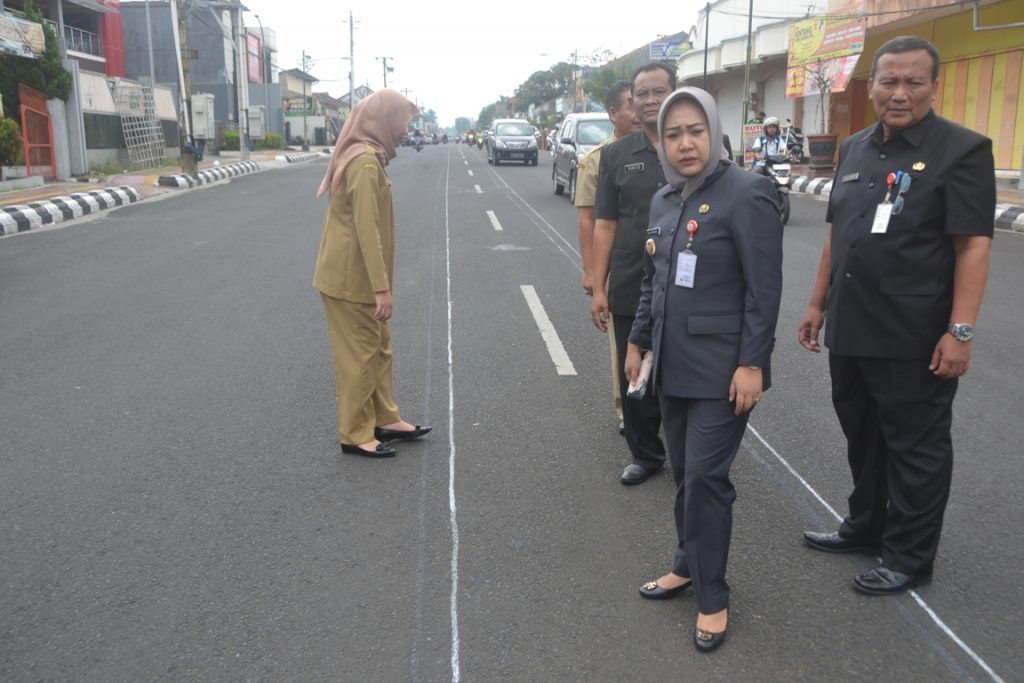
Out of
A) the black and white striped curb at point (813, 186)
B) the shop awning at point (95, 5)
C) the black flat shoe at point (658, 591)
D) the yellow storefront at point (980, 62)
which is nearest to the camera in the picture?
the black flat shoe at point (658, 591)

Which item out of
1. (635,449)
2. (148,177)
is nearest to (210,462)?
(635,449)

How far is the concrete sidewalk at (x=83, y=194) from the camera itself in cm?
1574

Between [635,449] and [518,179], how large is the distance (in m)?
22.8

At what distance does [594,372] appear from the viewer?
6562 mm

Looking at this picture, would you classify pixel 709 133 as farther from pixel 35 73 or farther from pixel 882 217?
pixel 35 73

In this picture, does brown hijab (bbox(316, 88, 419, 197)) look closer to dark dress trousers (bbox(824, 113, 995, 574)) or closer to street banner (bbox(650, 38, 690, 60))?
dark dress trousers (bbox(824, 113, 995, 574))

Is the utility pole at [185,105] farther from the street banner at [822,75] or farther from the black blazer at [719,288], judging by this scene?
the black blazer at [719,288]

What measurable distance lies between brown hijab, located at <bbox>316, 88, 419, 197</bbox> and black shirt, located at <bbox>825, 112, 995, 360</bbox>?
2.19 m

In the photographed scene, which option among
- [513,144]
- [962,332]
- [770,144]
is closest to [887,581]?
[962,332]

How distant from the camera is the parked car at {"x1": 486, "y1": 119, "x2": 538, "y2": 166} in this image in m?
34.5

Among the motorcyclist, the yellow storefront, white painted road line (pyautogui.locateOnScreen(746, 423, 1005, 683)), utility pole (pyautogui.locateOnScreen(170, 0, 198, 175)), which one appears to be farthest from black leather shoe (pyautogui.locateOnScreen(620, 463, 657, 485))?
utility pole (pyautogui.locateOnScreen(170, 0, 198, 175))

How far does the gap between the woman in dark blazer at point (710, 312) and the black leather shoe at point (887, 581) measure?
2.04 ft

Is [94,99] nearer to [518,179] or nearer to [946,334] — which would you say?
[518,179]

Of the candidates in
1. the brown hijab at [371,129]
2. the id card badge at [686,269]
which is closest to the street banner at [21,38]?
the brown hijab at [371,129]
